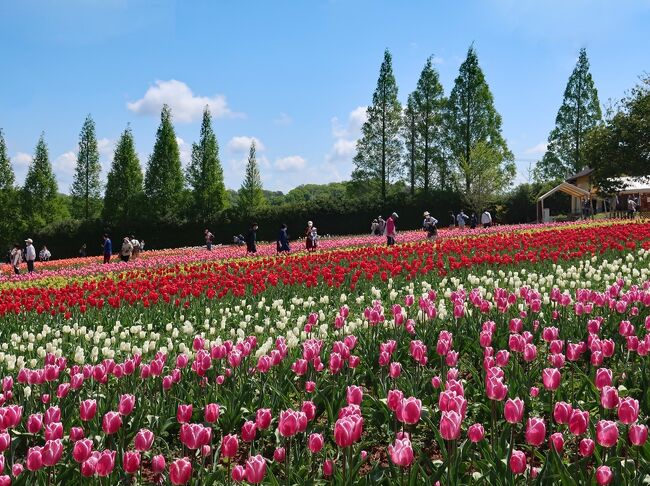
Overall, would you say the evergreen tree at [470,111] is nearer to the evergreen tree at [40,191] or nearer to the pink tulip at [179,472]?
the evergreen tree at [40,191]

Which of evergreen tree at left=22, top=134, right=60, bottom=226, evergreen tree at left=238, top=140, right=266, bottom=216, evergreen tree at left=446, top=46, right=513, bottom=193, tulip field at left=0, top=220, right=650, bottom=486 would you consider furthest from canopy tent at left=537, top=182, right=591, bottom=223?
evergreen tree at left=22, top=134, right=60, bottom=226

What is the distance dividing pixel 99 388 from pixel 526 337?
11.2ft

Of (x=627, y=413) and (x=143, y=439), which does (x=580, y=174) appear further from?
(x=143, y=439)

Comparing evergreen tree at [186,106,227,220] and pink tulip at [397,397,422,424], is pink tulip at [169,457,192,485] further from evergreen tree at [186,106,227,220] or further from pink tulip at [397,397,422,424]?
evergreen tree at [186,106,227,220]

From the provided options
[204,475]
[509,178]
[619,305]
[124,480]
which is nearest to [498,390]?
[204,475]

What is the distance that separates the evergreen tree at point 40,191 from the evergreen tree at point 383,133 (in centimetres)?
2766

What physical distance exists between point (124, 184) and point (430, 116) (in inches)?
1084

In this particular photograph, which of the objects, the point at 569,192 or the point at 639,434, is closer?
the point at 639,434

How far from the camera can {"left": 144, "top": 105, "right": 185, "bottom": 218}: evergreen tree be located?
5138cm

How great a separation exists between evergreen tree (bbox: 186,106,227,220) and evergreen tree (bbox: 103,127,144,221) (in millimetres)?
4687

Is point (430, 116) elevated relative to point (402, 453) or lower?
elevated

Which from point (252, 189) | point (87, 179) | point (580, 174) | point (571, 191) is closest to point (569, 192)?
point (571, 191)

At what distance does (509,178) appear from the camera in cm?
5050

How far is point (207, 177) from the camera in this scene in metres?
52.3
